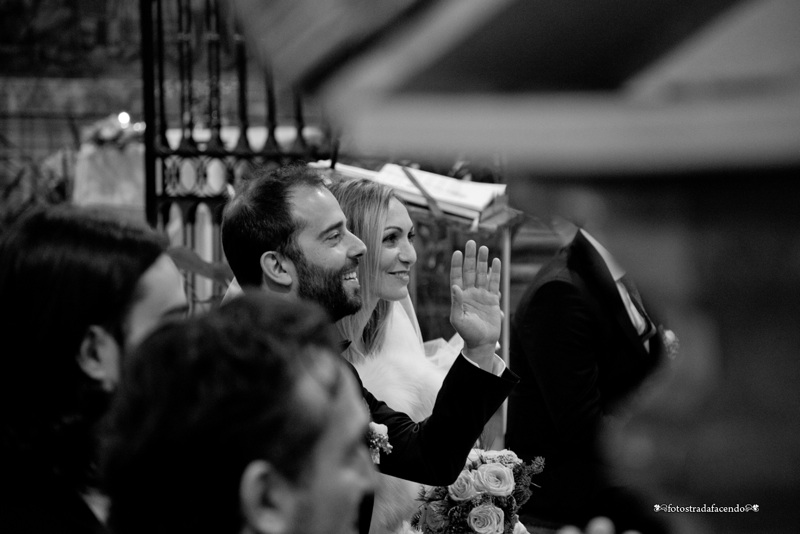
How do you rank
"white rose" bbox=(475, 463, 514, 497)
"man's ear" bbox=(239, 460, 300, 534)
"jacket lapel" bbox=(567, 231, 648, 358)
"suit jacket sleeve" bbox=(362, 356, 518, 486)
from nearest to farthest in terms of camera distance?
"man's ear" bbox=(239, 460, 300, 534), "suit jacket sleeve" bbox=(362, 356, 518, 486), "white rose" bbox=(475, 463, 514, 497), "jacket lapel" bbox=(567, 231, 648, 358)

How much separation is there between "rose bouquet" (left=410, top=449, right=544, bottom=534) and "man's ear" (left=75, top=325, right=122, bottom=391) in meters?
1.08

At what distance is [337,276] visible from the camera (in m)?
2.39

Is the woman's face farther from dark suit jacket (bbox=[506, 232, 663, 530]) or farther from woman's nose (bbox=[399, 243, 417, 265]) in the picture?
dark suit jacket (bbox=[506, 232, 663, 530])

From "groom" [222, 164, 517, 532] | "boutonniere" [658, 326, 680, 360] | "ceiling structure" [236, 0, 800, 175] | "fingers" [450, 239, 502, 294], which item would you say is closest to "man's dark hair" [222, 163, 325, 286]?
"groom" [222, 164, 517, 532]

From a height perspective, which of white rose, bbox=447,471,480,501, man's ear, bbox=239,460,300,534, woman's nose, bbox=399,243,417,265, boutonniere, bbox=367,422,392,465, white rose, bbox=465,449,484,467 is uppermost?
woman's nose, bbox=399,243,417,265

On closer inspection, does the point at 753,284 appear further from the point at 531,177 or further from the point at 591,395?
the point at 591,395

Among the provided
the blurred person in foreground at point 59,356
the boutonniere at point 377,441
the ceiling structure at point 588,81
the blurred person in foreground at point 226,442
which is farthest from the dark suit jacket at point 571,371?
the ceiling structure at point 588,81

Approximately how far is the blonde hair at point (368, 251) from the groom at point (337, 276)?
314 millimetres

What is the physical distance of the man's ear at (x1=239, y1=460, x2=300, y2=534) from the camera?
0.86 metres

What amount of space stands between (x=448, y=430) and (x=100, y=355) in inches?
33.4

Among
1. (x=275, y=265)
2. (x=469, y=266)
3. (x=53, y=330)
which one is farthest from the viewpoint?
(x=275, y=265)

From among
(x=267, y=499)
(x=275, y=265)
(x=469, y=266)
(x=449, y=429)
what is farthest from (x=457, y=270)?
(x=267, y=499)

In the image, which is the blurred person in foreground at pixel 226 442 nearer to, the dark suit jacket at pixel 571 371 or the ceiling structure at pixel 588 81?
the ceiling structure at pixel 588 81

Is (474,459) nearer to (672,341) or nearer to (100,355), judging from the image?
(100,355)
